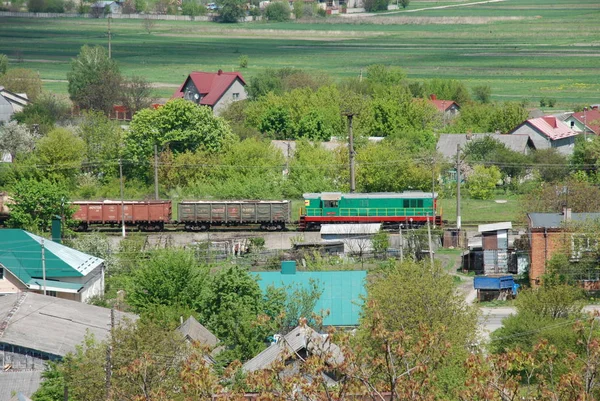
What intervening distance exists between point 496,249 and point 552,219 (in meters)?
2.99

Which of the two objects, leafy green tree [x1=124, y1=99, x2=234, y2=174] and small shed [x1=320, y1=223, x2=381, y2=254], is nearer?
small shed [x1=320, y1=223, x2=381, y2=254]

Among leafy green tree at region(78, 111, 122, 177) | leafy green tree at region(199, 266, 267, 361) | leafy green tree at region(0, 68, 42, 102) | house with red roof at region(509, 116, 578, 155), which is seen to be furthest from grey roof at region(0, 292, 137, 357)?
leafy green tree at region(0, 68, 42, 102)

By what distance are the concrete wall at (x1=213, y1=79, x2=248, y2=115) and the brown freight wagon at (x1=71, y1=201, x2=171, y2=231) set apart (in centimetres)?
5068

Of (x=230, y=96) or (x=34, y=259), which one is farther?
(x=230, y=96)

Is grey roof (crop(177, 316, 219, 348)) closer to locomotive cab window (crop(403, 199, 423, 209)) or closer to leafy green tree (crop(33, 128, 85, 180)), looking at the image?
locomotive cab window (crop(403, 199, 423, 209))

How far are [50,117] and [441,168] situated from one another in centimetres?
4195

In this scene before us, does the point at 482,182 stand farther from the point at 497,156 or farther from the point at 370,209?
the point at 370,209

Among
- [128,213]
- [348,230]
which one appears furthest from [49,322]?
[128,213]

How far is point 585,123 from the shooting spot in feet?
318

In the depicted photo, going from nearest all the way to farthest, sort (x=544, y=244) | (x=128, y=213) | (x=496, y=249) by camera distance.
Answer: (x=544, y=244) → (x=496, y=249) → (x=128, y=213)

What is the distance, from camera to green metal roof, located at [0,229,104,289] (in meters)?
45.9

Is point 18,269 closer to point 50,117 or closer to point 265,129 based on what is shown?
point 265,129

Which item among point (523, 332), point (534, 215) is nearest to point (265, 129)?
point (534, 215)

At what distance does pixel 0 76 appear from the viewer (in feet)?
451
